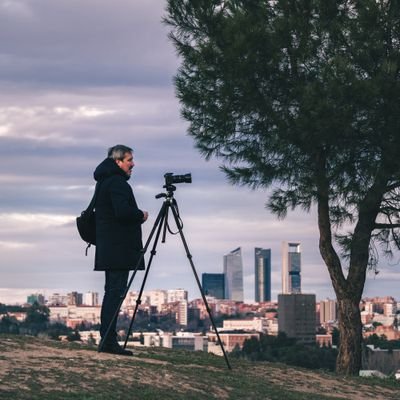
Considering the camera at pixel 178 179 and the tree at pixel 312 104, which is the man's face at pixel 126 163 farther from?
the tree at pixel 312 104

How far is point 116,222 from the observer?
14797 millimetres

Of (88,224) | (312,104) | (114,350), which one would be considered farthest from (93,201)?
(312,104)

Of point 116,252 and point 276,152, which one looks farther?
point 276,152

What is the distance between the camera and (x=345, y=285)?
2345cm

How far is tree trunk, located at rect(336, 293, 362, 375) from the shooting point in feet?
76.9

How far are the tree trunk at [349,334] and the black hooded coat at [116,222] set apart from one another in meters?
9.47

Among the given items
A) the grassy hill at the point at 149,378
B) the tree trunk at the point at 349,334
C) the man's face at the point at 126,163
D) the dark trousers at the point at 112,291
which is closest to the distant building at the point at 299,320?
the tree trunk at the point at 349,334

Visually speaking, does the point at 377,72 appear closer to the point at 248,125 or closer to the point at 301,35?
the point at 301,35

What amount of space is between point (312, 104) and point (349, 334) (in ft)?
17.3

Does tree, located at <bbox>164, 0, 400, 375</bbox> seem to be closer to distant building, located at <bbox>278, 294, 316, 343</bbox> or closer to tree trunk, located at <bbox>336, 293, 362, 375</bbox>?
tree trunk, located at <bbox>336, 293, 362, 375</bbox>

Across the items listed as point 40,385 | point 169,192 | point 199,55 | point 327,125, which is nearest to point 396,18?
point 327,125

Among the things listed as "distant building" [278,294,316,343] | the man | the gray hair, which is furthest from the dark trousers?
"distant building" [278,294,316,343]

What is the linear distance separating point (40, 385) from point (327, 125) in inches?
421

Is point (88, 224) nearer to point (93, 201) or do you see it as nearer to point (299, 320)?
point (93, 201)
